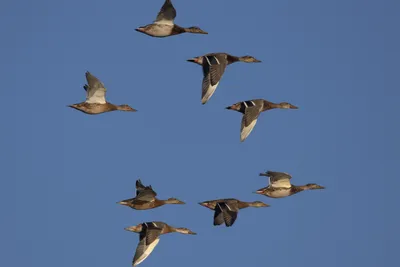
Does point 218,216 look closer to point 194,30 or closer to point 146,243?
point 146,243

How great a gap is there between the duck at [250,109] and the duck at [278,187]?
2109 mm

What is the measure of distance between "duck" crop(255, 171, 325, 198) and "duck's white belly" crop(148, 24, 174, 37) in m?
6.57

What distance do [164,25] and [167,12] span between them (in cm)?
59

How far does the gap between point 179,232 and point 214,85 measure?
700cm

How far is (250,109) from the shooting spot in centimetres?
5766

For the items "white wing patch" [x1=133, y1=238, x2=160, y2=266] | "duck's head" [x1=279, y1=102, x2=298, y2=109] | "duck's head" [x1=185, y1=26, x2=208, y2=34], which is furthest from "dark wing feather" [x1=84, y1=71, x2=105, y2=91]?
"duck's head" [x1=279, y1=102, x2=298, y2=109]

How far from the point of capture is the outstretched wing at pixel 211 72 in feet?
179

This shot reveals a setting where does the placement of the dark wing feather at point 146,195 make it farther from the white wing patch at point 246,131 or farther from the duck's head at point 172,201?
the white wing patch at point 246,131

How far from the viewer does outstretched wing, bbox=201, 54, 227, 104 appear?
179 feet

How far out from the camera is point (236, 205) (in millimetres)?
55312

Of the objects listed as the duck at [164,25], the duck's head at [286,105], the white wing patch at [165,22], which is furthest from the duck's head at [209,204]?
the white wing patch at [165,22]

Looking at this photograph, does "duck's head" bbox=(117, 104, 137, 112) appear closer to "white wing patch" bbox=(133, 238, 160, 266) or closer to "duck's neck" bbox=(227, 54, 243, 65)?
"duck's neck" bbox=(227, 54, 243, 65)

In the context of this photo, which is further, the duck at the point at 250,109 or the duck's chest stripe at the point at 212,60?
the duck at the point at 250,109

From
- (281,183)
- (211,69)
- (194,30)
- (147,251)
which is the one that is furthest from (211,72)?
(147,251)
